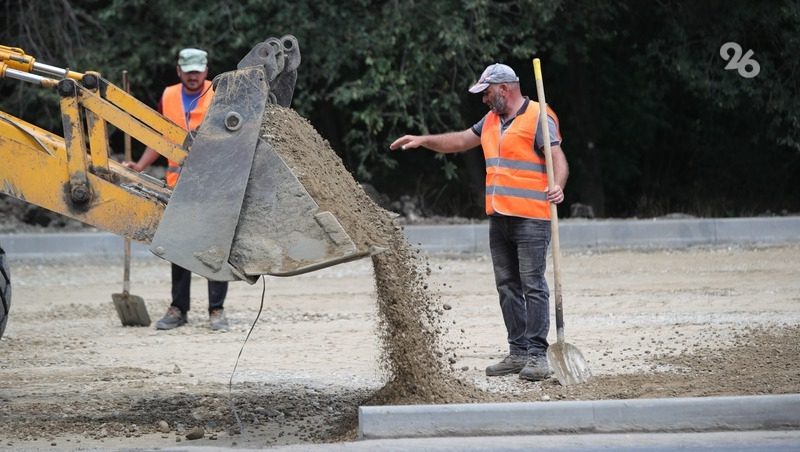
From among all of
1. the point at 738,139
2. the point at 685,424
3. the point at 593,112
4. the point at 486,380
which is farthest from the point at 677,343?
the point at 738,139

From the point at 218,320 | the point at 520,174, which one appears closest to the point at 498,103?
the point at 520,174

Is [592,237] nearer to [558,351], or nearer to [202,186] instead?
[558,351]

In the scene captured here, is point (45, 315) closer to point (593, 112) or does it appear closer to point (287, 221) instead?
point (287, 221)

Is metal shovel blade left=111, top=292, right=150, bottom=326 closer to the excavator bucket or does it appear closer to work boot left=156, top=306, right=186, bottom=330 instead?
work boot left=156, top=306, right=186, bottom=330

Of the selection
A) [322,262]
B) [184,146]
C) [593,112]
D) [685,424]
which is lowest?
[685,424]

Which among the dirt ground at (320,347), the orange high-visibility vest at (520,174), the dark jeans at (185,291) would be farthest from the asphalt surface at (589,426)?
the dark jeans at (185,291)

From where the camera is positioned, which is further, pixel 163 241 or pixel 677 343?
pixel 677 343

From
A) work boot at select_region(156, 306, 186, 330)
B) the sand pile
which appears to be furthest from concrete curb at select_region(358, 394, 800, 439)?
work boot at select_region(156, 306, 186, 330)

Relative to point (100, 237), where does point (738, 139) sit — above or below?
above

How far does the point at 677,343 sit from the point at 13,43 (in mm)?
11561

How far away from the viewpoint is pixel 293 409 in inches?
277

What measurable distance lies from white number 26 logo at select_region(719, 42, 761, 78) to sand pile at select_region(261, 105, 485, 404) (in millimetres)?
11025

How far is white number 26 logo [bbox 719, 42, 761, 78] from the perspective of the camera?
17.0 metres

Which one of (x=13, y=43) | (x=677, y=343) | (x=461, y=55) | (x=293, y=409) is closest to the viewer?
(x=293, y=409)
